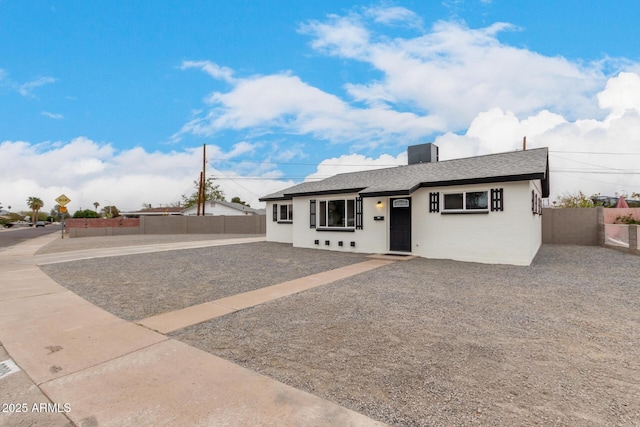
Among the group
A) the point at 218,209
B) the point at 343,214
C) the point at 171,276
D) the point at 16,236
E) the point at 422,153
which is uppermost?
the point at 422,153

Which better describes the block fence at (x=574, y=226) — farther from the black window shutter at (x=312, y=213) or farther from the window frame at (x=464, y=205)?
the black window shutter at (x=312, y=213)

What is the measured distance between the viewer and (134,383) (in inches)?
111

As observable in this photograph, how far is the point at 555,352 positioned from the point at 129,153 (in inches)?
1510

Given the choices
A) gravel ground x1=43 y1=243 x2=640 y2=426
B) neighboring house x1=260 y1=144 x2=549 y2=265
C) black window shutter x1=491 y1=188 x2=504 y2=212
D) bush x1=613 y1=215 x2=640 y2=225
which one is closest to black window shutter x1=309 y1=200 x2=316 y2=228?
neighboring house x1=260 y1=144 x2=549 y2=265

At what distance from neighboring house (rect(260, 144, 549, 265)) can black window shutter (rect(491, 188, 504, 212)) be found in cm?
3

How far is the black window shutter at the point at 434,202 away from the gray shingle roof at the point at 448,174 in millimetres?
399

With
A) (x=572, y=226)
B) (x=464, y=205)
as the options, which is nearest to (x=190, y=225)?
(x=464, y=205)

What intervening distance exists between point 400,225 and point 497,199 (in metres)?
3.56

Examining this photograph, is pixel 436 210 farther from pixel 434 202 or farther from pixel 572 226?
pixel 572 226

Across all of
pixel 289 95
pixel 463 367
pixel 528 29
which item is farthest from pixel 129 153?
pixel 463 367

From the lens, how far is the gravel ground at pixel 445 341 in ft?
8.14

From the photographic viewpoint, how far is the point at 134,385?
9.17 ft

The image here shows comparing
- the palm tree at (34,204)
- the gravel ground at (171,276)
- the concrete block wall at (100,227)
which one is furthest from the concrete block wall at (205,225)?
the palm tree at (34,204)

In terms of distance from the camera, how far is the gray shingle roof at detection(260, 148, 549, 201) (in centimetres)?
979
